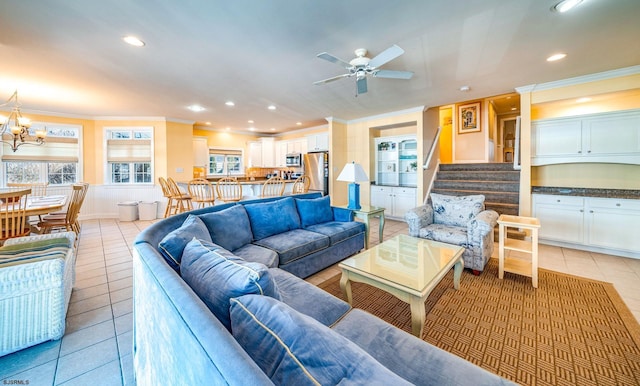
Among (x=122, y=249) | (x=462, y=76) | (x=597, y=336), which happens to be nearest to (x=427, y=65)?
(x=462, y=76)

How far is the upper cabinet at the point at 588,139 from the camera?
133 inches

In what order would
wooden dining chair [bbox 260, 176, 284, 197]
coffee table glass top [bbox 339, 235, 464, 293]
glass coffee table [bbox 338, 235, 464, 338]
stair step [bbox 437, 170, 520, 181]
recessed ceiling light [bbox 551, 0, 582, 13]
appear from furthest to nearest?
wooden dining chair [bbox 260, 176, 284, 197] → stair step [bbox 437, 170, 520, 181] → recessed ceiling light [bbox 551, 0, 582, 13] → coffee table glass top [bbox 339, 235, 464, 293] → glass coffee table [bbox 338, 235, 464, 338]

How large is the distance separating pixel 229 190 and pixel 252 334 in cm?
456

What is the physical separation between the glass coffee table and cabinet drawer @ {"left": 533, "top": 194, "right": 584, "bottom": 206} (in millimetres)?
2693

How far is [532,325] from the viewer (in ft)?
6.40

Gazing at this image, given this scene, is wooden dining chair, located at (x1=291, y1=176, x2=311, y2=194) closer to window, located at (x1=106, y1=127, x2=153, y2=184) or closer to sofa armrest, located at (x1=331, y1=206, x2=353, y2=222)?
sofa armrest, located at (x1=331, y1=206, x2=353, y2=222)

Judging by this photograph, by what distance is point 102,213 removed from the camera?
6016 mm

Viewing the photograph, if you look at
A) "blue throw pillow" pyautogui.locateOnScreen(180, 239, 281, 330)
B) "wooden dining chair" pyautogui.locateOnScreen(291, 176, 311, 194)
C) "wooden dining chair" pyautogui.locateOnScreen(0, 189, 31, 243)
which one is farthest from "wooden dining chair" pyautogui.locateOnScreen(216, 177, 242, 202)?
"blue throw pillow" pyautogui.locateOnScreen(180, 239, 281, 330)

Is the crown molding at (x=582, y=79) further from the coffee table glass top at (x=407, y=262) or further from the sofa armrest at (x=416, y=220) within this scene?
the coffee table glass top at (x=407, y=262)

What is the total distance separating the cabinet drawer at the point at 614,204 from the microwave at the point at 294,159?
20.6 feet

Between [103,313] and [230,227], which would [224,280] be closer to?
[230,227]

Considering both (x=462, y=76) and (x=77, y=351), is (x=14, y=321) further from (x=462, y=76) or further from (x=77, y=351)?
(x=462, y=76)

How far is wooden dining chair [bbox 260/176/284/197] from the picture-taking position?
16.4 feet

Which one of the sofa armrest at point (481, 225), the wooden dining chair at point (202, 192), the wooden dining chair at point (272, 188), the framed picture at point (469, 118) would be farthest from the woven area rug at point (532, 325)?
the framed picture at point (469, 118)
